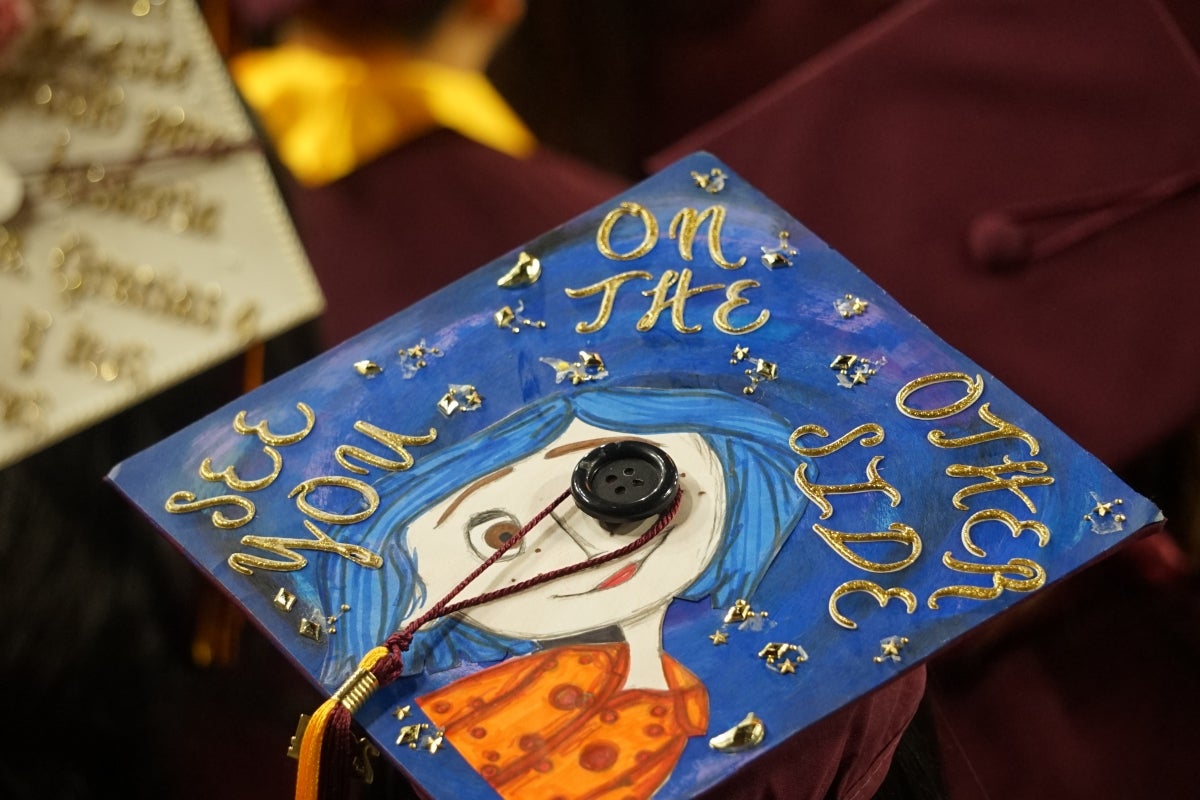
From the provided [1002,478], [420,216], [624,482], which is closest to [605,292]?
[624,482]

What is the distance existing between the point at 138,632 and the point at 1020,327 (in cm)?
67

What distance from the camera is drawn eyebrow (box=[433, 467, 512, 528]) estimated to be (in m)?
0.63

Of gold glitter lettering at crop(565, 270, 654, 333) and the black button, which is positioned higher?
gold glitter lettering at crop(565, 270, 654, 333)

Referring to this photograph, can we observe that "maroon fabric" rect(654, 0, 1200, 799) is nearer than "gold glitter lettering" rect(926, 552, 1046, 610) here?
No

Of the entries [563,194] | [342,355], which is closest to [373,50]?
[563,194]

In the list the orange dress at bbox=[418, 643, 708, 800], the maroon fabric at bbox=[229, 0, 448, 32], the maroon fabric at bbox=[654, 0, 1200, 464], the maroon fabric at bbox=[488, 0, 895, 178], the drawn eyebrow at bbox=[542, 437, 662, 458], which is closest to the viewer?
the orange dress at bbox=[418, 643, 708, 800]

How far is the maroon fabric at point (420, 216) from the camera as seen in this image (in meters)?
1.02

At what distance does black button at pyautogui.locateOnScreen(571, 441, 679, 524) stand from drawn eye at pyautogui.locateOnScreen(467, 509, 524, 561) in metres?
0.04

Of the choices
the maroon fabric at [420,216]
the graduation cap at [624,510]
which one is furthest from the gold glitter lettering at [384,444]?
the maroon fabric at [420,216]

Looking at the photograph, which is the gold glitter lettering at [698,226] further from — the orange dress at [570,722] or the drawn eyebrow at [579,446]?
the orange dress at [570,722]

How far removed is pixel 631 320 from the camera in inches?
27.6

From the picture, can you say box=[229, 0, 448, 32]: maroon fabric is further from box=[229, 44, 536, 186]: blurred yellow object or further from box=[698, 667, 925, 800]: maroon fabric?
box=[698, 667, 925, 800]: maroon fabric

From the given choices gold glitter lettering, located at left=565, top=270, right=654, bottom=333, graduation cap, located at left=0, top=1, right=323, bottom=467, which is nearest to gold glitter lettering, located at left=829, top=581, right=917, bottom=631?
gold glitter lettering, located at left=565, top=270, right=654, bottom=333

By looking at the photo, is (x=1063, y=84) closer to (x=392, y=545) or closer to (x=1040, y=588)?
(x=1040, y=588)
